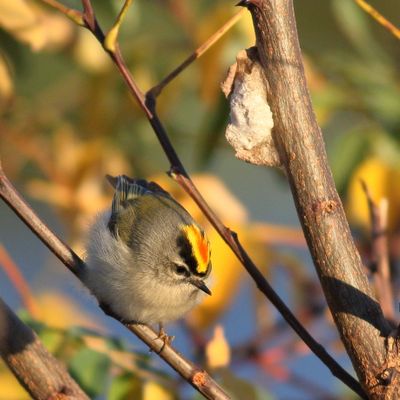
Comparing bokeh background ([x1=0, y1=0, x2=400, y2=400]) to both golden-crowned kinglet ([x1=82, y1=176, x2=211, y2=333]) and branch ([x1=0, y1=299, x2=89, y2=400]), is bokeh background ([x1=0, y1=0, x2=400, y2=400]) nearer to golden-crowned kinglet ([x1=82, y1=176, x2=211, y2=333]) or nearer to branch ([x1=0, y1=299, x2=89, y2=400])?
golden-crowned kinglet ([x1=82, y1=176, x2=211, y2=333])

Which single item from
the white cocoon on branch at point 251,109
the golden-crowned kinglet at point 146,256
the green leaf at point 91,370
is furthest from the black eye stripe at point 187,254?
the white cocoon on branch at point 251,109

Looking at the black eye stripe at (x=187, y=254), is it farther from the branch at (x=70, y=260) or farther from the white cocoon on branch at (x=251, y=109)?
the white cocoon on branch at (x=251, y=109)

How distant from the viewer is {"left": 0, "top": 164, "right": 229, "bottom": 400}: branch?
36.6 inches

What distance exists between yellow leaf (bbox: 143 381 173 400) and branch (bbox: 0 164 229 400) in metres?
0.19

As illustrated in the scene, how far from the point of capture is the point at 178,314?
1.56 metres

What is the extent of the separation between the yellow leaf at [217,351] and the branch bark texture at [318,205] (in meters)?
0.29

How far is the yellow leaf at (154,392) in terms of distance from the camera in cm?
118

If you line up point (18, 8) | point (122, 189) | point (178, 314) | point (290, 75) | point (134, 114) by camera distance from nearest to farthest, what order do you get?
1. point (290, 75)
2. point (18, 8)
3. point (178, 314)
4. point (122, 189)
5. point (134, 114)

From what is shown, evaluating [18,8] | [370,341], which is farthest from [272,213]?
[370,341]

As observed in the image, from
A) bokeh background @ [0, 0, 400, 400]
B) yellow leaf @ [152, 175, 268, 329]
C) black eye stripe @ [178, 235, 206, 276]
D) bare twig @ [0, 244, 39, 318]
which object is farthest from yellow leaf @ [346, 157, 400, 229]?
bare twig @ [0, 244, 39, 318]

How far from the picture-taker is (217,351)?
114cm

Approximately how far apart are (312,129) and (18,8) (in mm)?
703

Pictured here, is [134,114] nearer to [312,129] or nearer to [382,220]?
[382,220]

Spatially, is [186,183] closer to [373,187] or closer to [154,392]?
[154,392]
